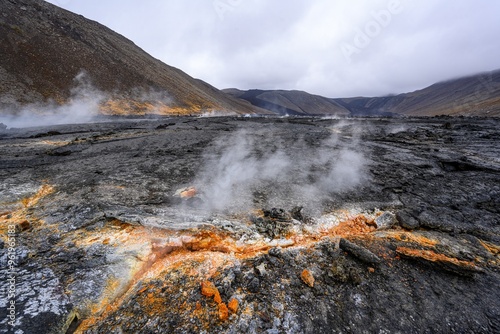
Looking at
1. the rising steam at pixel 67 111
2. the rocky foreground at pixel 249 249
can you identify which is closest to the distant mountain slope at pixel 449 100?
the rocky foreground at pixel 249 249

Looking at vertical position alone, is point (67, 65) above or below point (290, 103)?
above

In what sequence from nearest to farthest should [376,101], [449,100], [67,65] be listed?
1. [67,65]
2. [449,100]
3. [376,101]

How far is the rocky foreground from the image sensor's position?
2.68 meters

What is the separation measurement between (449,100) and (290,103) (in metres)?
64.3

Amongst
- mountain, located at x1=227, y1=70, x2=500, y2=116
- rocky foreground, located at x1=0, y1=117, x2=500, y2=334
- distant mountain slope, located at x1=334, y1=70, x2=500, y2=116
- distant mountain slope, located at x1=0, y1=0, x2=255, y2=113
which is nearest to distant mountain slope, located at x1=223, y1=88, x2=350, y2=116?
mountain, located at x1=227, y1=70, x2=500, y2=116

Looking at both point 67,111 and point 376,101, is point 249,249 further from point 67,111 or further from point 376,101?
point 376,101

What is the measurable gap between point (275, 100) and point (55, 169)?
392ft

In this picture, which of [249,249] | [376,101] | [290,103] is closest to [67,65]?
[249,249]

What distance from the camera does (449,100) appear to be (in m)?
79.8

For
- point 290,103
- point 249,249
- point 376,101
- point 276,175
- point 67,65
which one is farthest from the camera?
point 376,101

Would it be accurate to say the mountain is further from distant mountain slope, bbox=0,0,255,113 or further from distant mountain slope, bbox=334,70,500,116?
distant mountain slope, bbox=0,0,255,113

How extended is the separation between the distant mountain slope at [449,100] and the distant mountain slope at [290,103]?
95.8ft

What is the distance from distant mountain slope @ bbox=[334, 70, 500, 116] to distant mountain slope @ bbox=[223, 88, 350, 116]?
29205mm

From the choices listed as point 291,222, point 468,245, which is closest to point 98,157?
point 291,222
